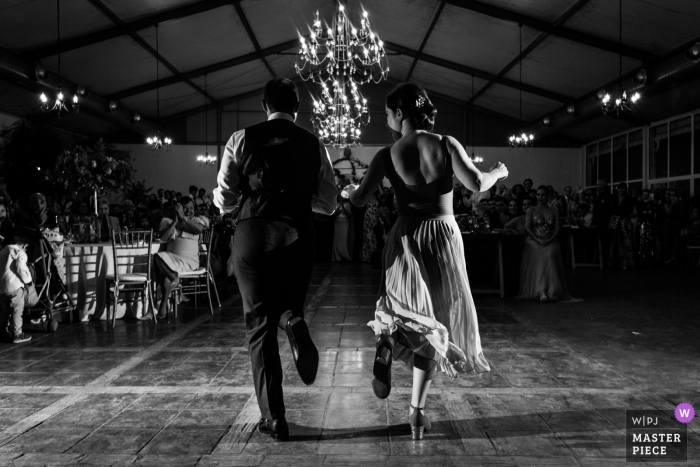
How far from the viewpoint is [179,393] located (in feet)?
9.82

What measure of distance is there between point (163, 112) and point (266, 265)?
16.5 meters

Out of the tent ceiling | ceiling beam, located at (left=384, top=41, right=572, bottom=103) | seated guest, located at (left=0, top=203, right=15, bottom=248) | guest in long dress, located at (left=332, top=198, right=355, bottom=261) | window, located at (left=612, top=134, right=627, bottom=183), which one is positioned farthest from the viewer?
window, located at (left=612, top=134, right=627, bottom=183)

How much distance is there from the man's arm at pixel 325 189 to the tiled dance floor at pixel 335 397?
37.4 inches

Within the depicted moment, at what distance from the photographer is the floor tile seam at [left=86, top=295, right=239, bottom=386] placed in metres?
3.28

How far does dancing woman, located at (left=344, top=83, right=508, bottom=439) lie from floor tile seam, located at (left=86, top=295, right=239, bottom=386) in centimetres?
183

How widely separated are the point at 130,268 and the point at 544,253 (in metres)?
4.41

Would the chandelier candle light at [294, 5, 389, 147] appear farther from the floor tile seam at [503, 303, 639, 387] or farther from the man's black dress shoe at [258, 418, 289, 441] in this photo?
the man's black dress shoe at [258, 418, 289, 441]

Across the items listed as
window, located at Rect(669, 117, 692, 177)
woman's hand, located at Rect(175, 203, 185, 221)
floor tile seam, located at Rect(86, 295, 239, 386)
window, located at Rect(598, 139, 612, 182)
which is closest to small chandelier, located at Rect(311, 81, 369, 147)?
woman's hand, located at Rect(175, 203, 185, 221)

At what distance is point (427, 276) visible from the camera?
2.32m

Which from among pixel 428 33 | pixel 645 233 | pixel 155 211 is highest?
pixel 428 33

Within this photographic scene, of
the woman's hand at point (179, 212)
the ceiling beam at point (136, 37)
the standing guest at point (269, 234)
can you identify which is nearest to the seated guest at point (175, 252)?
the woman's hand at point (179, 212)

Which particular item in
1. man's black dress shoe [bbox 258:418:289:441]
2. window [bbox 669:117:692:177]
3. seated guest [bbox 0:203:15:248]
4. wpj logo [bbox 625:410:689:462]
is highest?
window [bbox 669:117:692:177]

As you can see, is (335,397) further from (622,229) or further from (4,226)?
(622,229)

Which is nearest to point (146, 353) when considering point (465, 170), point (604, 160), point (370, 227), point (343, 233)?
point (465, 170)
